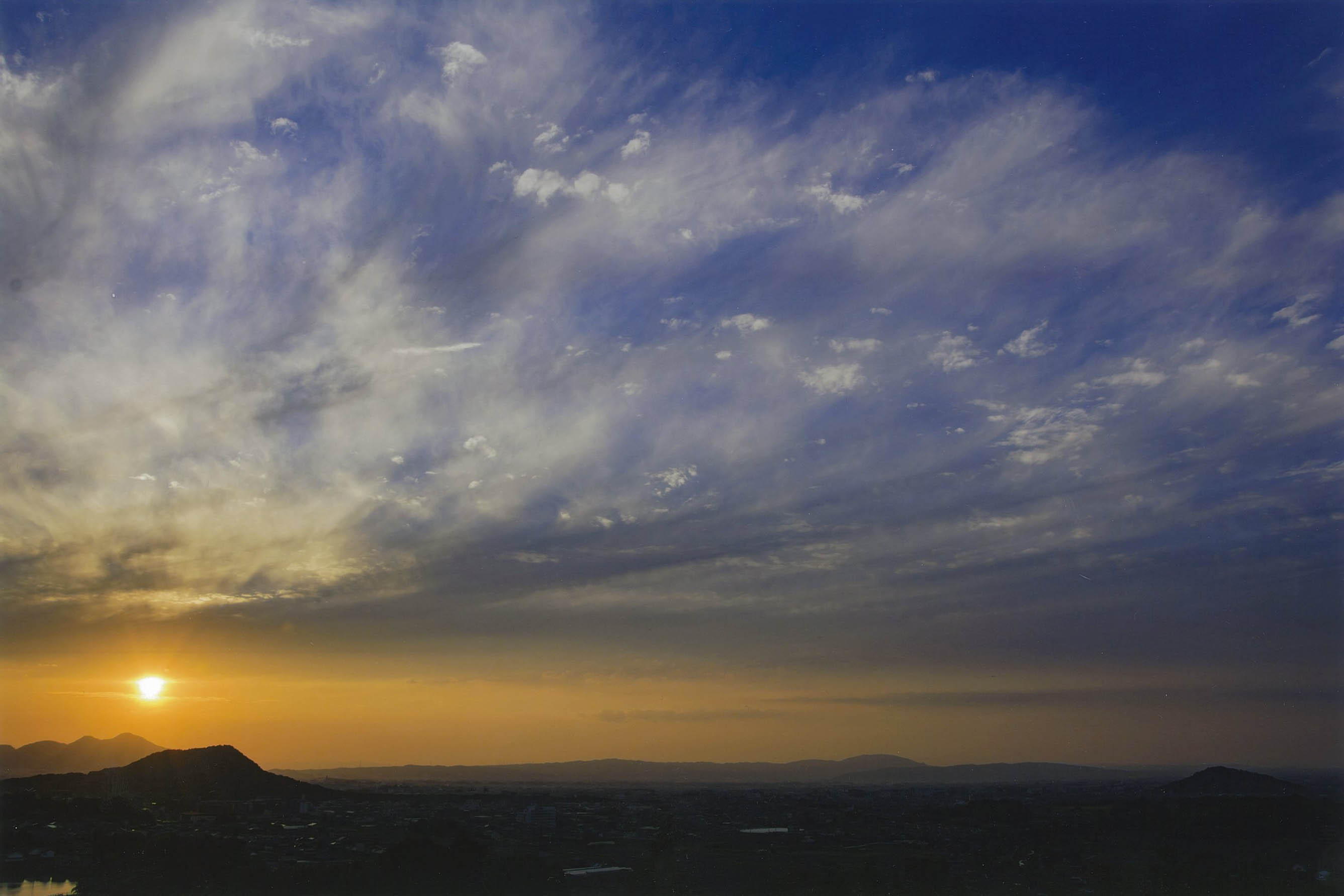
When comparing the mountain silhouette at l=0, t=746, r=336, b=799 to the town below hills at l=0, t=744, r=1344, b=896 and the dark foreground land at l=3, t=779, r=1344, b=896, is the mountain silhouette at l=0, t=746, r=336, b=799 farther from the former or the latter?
the dark foreground land at l=3, t=779, r=1344, b=896

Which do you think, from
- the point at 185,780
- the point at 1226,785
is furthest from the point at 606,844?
the point at 1226,785

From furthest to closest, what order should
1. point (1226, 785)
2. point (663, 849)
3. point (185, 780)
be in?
point (1226, 785), point (185, 780), point (663, 849)

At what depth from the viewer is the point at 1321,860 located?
49031 mm

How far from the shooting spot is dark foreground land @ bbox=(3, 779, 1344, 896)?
42.8m

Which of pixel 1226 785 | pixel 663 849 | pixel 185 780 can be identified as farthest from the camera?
pixel 1226 785

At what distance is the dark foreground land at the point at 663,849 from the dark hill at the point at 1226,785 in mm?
21987

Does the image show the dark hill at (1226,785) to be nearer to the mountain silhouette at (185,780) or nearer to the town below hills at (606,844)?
the town below hills at (606,844)

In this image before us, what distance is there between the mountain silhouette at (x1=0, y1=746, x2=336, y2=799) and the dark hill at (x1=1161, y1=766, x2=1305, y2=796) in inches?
4223

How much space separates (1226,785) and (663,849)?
96.6m

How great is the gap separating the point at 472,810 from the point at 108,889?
54.3m

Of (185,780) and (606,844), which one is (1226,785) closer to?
(606,844)

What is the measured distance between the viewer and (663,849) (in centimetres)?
5912

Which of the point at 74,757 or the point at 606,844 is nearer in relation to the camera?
the point at 606,844

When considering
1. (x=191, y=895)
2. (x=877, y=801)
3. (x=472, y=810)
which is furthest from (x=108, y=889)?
(x=877, y=801)
